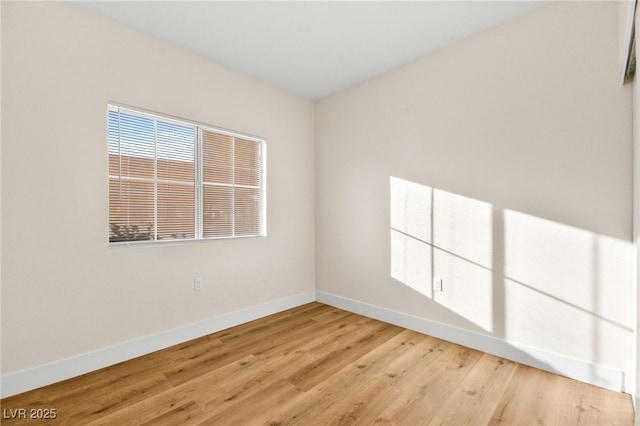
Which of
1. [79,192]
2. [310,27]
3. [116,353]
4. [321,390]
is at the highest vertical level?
→ [310,27]

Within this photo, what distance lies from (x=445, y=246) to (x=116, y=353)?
3.04m

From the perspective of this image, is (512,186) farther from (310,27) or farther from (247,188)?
(247,188)

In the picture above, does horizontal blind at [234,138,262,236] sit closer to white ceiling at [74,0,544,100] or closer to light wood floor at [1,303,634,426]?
white ceiling at [74,0,544,100]

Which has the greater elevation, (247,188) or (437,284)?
(247,188)

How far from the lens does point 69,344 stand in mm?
2209

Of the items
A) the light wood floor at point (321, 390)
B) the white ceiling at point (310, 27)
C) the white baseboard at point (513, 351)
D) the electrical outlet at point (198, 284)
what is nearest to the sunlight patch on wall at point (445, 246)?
the white baseboard at point (513, 351)

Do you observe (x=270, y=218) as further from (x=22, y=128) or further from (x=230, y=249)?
(x=22, y=128)

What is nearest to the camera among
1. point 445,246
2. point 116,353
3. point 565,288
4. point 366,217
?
point 565,288

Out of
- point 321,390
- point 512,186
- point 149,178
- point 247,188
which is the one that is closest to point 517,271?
point 512,186

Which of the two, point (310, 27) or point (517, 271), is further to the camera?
point (310, 27)

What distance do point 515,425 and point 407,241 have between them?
173cm

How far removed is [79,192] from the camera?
227 cm

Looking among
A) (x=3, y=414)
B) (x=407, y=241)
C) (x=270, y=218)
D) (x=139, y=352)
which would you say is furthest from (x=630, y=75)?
(x=3, y=414)

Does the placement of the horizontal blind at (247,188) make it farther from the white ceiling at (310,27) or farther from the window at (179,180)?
the white ceiling at (310,27)
